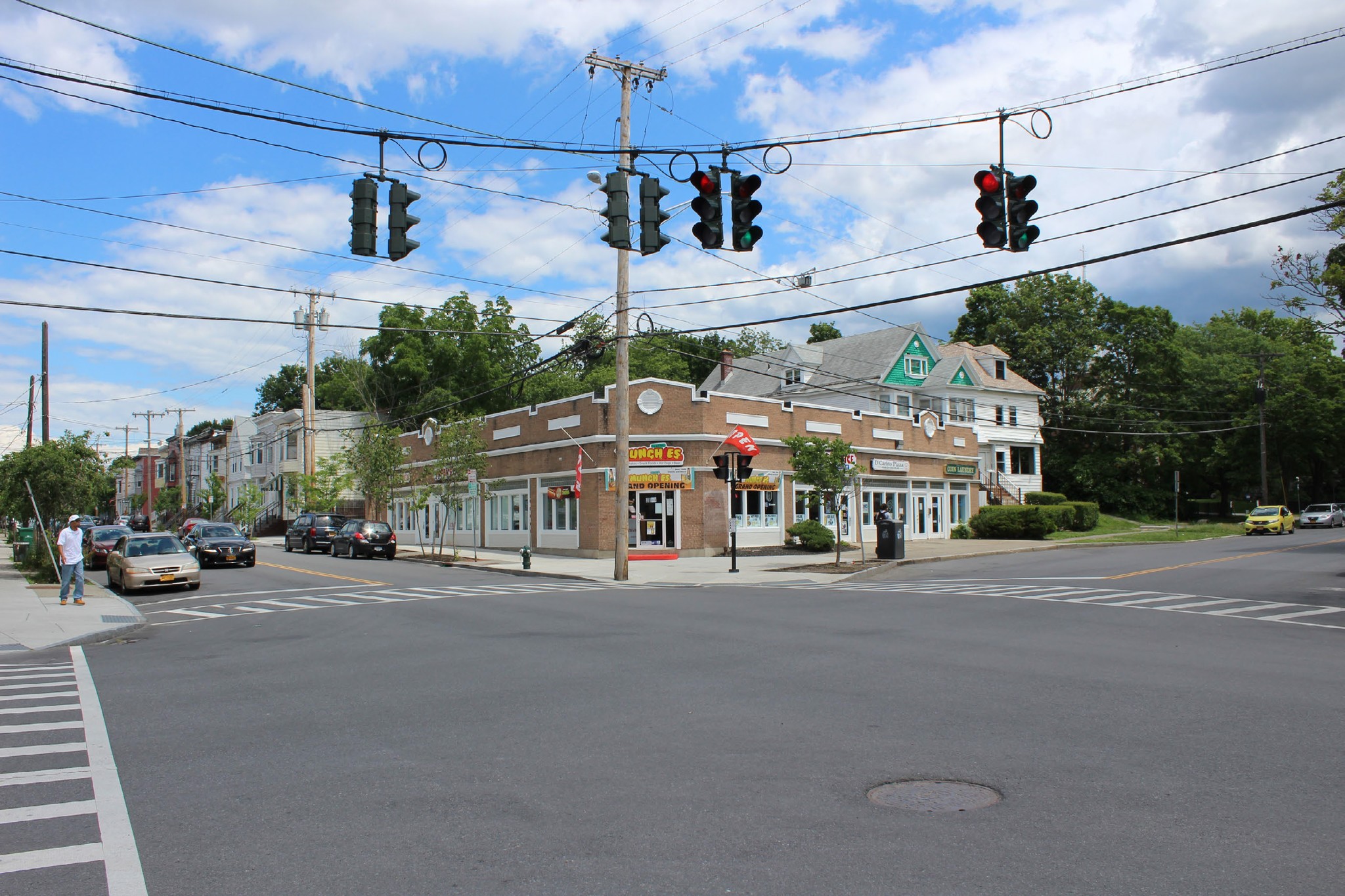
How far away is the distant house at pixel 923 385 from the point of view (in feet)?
183

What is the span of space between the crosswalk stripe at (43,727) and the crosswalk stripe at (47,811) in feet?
8.69

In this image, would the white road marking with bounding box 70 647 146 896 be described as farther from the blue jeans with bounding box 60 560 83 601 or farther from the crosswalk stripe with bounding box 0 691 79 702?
the blue jeans with bounding box 60 560 83 601

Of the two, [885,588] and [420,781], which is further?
[885,588]

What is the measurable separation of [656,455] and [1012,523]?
1958 centimetres

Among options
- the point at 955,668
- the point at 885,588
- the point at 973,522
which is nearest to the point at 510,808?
the point at 955,668

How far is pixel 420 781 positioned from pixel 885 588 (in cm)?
1696

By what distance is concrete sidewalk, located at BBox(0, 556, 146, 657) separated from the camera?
14.5 meters

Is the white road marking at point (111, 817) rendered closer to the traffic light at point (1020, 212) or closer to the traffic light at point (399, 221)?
the traffic light at point (399, 221)

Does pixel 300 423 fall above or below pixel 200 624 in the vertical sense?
above

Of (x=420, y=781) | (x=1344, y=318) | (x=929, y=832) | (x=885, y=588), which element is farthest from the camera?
(x=1344, y=318)

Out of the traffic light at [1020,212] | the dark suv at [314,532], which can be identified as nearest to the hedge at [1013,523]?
the dark suv at [314,532]

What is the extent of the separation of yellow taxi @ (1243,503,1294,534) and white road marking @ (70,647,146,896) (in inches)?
2156

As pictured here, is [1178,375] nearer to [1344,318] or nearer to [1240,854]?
[1344,318]

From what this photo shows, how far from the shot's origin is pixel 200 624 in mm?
16609
